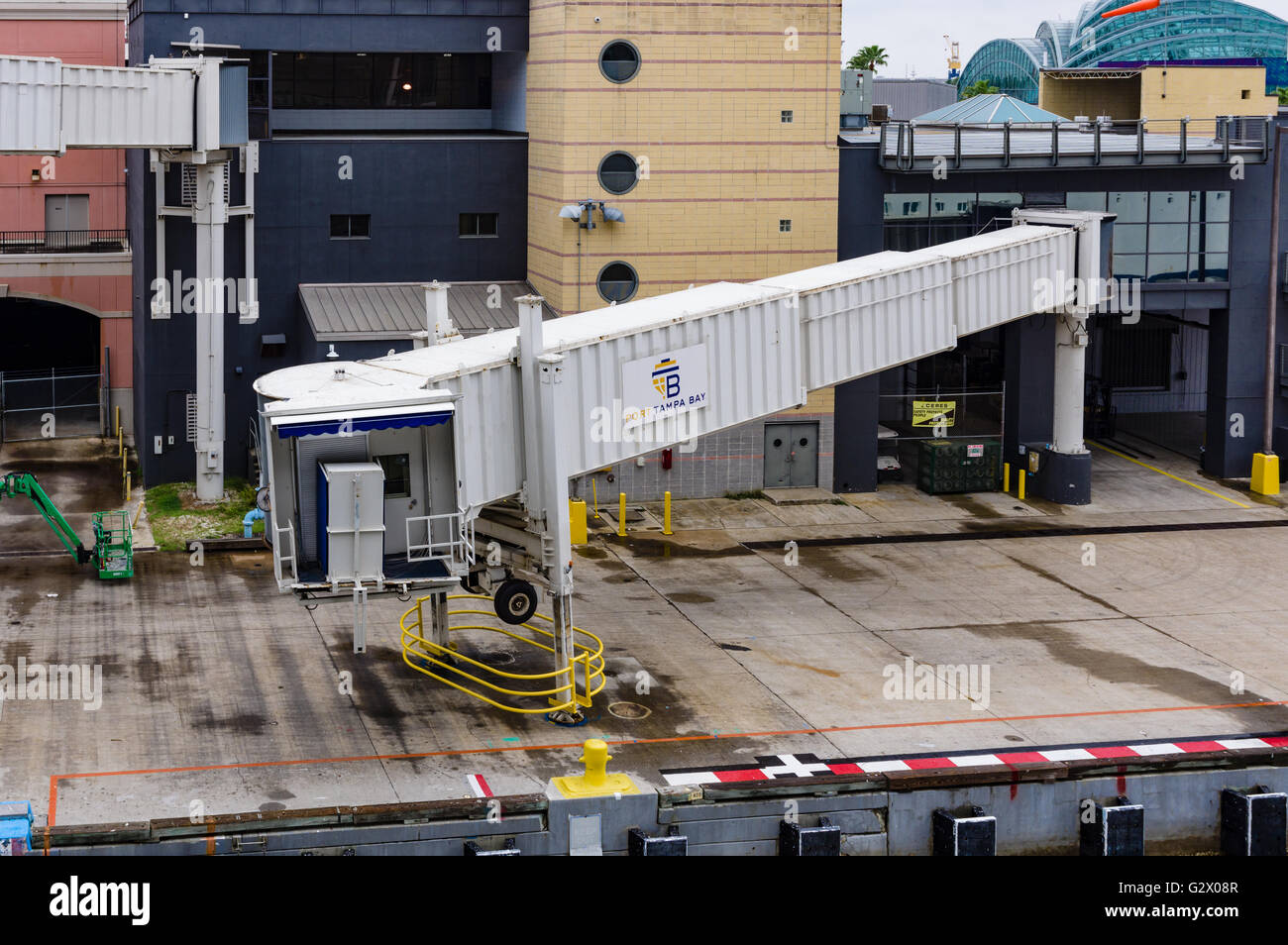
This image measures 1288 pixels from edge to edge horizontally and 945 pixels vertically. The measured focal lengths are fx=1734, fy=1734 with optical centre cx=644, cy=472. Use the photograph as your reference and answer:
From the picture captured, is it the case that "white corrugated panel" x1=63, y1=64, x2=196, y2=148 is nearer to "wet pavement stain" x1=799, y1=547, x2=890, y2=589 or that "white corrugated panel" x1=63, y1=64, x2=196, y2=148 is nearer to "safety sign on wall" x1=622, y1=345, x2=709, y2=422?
"safety sign on wall" x1=622, y1=345, x2=709, y2=422

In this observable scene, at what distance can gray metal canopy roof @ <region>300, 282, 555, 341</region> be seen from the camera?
157 ft

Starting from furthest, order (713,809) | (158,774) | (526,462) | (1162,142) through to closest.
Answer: (1162,142)
(526,462)
(158,774)
(713,809)

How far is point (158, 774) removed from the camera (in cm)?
2806

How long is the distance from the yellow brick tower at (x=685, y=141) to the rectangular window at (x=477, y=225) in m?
2.40

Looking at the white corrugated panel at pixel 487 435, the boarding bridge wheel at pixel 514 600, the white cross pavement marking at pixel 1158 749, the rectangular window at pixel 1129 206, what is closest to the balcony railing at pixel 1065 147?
the rectangular window at pixel 1129 206

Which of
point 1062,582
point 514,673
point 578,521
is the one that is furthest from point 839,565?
point 514,673

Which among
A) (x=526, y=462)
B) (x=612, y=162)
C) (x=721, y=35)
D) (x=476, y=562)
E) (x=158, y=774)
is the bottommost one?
(x=158, y=774)

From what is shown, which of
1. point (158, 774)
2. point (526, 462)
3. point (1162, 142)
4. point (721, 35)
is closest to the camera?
point (158, 774)

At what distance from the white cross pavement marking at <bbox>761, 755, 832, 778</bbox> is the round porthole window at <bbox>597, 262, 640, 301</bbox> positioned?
74.4 feet

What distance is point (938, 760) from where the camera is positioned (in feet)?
96.3

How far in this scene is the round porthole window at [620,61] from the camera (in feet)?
159

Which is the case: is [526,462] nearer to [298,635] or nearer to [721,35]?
[298,635]

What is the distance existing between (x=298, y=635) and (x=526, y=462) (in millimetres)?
8106

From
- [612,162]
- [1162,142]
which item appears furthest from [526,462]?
[1162,142]
